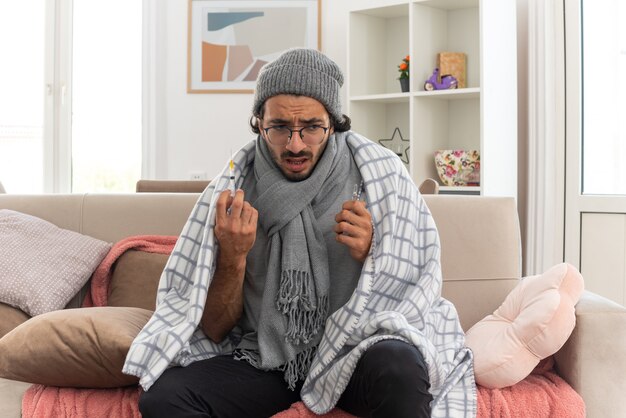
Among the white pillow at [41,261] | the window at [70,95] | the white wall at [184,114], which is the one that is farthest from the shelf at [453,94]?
the white pillow at [41,261]

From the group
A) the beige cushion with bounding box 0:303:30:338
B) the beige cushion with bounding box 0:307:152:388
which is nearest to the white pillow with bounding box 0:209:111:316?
the beige cushion with bounding box 0:303:30:338

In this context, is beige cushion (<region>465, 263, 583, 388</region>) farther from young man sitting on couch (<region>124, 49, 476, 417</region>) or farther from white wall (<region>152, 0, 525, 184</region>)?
white wall (<region>152, 0, 525, 184</region>)

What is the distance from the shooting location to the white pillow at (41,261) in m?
2.30

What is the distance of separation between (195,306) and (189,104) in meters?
3.24

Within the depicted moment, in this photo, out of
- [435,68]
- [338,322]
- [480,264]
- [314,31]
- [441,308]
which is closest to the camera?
[338,322]

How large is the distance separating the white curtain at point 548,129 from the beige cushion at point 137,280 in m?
2.39

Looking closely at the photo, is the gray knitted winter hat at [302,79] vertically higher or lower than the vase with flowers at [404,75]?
lower

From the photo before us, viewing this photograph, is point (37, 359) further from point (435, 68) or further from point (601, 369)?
point (435, 68)

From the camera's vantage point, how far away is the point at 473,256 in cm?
235

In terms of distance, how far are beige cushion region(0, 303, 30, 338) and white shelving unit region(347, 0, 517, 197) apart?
7.97ft

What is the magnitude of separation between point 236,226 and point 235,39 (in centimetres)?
331

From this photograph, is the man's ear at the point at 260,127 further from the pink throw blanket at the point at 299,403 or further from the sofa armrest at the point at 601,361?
the sofa armrest at the point at 601,361

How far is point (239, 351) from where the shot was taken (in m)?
1.96

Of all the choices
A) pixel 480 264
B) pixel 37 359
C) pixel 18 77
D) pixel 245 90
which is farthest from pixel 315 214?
pixel 18 77
